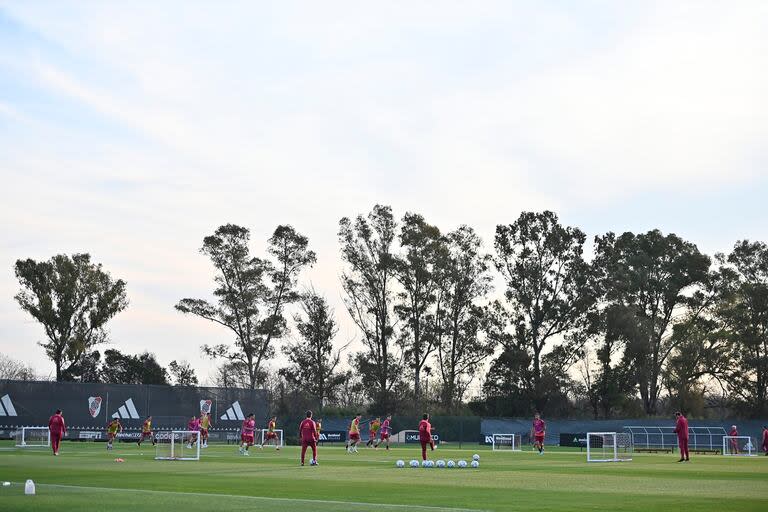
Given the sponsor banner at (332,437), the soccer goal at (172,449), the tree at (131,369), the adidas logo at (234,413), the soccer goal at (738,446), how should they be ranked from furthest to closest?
the tree at (131,369), the adidas logo at (234,413), the sponsor banner at (332,437), the soccer goal at (738,446), the soccer goal at (172,449)

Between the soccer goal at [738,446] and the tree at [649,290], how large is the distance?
838 inches

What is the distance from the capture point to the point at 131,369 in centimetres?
9756

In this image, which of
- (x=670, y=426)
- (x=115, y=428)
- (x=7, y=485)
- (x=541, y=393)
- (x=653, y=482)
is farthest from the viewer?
(x=541, y=393)

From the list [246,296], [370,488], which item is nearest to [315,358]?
[246,296]

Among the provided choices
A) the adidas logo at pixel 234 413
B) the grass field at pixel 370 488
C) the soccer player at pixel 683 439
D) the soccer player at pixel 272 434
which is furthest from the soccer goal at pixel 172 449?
the adidas logo at pixel 234 413

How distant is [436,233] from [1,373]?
58.8 m

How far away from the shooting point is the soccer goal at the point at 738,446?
52.9 metres

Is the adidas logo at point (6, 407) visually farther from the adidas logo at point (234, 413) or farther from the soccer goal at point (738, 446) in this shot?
the soccer goal at point (738, 446)

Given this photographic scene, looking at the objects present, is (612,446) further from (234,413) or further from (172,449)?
(172,449)

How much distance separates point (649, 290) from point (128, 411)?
43710mm

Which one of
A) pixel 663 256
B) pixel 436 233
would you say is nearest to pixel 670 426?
pixel 663 256

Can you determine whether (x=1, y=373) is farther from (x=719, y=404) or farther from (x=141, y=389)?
(x=719, y=404)

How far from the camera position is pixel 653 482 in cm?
2430

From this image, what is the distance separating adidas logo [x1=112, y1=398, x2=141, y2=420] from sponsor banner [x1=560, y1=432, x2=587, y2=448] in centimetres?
2827
